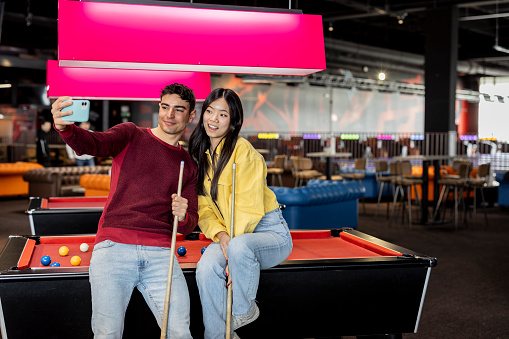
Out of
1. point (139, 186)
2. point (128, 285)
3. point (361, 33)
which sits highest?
point (361, 33)

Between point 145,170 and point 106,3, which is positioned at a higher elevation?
point 106,3

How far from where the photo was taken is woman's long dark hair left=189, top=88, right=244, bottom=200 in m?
2.55

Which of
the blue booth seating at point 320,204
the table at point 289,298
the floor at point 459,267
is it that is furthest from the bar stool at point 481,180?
the table at point 289,298

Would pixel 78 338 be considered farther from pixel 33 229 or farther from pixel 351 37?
pixel 351 37

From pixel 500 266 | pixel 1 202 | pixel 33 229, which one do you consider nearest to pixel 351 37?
pixel 1 202

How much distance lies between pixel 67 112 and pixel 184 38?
39.0 inches

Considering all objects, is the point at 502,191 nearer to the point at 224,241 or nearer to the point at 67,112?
the point at 224,241

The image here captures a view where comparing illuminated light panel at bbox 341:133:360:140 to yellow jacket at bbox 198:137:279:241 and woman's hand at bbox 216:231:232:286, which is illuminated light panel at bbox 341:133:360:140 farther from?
woman's hand at bbox 216:231:232:286

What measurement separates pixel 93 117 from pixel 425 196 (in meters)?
12.0

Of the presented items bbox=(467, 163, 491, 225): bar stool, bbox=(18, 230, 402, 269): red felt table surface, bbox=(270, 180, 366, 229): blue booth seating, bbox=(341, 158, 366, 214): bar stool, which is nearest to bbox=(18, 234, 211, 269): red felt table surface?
bbox=(18, 230, 402, 269): red felt table surface

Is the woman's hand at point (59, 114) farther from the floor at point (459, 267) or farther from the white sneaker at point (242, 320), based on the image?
the floor at point (459, 267)

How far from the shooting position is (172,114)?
8.28ft

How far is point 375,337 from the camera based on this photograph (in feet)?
9.23

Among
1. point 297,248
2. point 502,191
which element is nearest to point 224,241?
point 297,248
